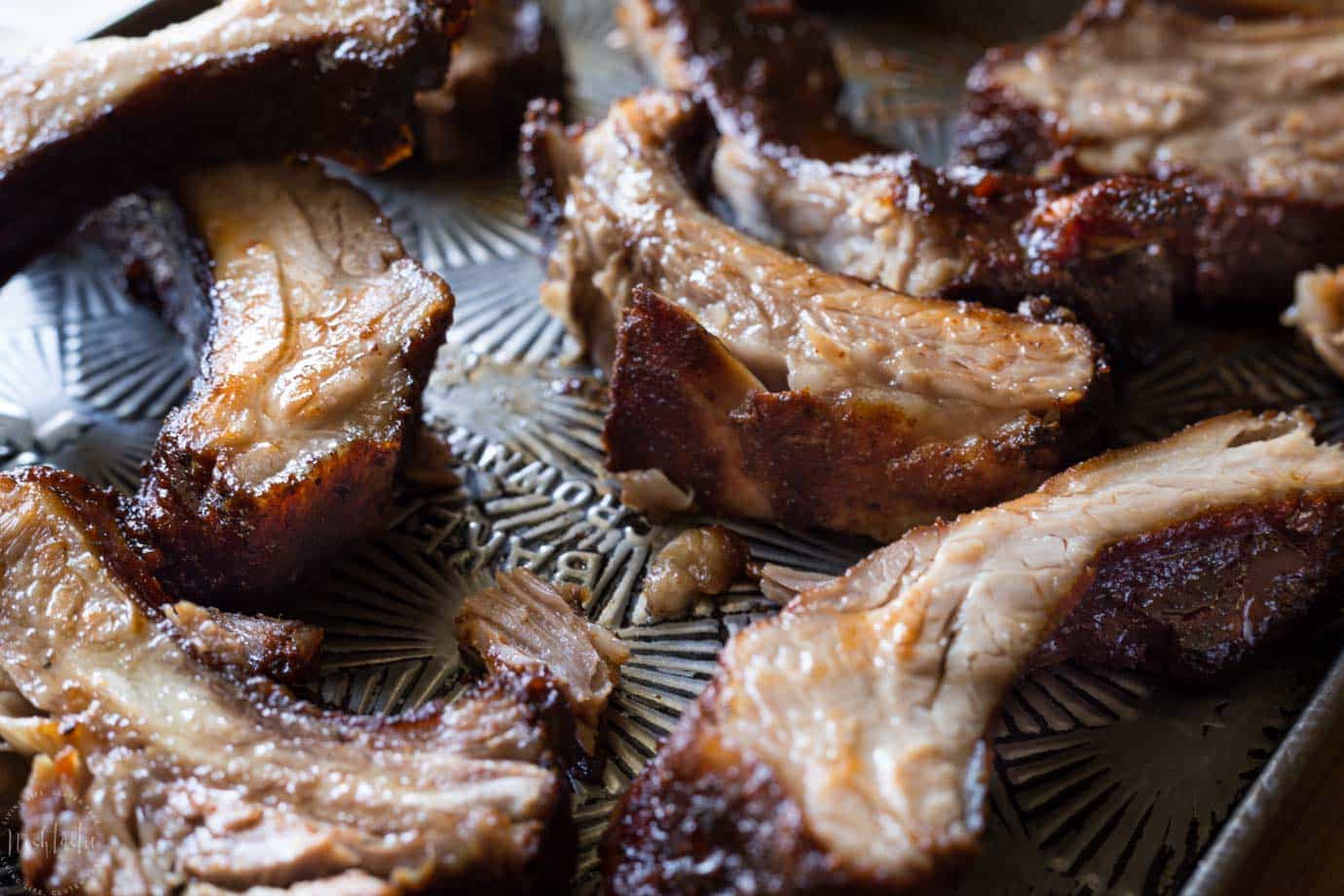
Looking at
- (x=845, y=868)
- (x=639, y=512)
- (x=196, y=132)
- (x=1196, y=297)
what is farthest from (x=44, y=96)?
(x=1196, y=297)

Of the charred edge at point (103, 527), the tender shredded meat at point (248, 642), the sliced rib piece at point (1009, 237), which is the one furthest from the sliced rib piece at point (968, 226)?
the charred edge at point (103, 527)

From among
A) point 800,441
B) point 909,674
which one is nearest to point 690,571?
point 800,441

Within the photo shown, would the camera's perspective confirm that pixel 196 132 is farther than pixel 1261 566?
Yes

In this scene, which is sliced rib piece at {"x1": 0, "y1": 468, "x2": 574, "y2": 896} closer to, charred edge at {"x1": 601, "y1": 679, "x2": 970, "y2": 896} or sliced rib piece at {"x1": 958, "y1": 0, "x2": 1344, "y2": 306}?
charred edge at {"x1": 601, "y1": 679, "x2": 970, "y2": 896}

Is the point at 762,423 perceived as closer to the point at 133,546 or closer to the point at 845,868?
the point at 845,868

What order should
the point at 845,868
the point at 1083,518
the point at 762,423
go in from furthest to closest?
the point at 762,423 < the point at 1083,518 < the point at 845,868

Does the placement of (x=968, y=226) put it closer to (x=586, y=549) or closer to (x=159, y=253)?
(x=586, y=549)

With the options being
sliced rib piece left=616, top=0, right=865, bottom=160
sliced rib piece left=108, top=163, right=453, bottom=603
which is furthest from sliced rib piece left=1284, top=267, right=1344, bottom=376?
sliced rib piece left=108, top=163, right=453, bottom=603
